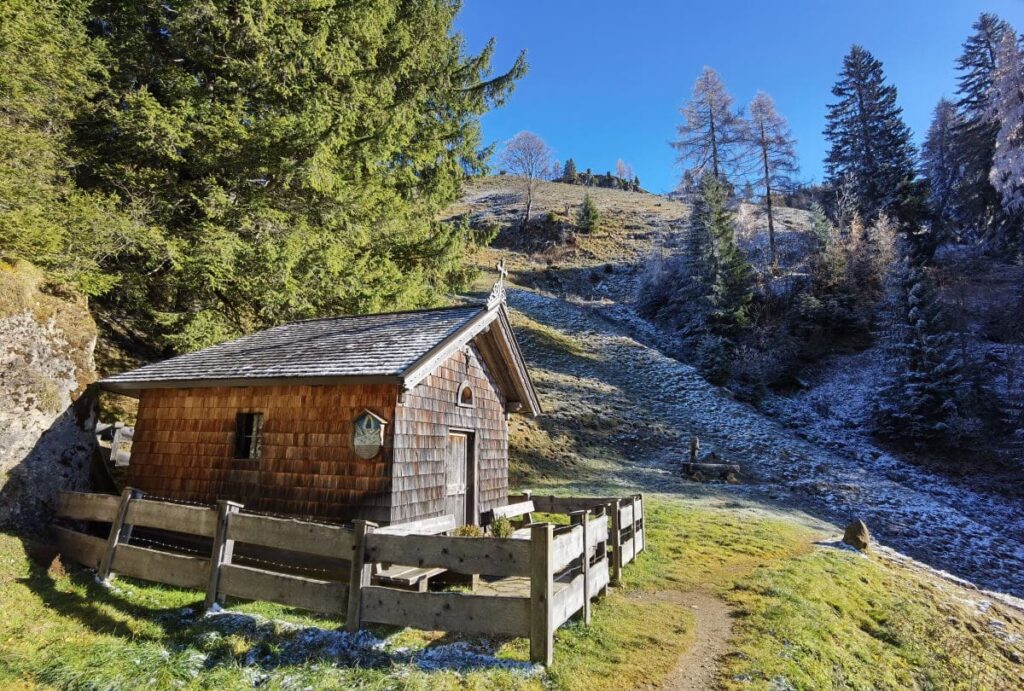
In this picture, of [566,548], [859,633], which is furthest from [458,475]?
[859,633]

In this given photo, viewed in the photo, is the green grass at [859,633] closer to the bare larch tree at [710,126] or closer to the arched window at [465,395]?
the arched window at [465,395]

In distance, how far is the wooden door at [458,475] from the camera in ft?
35.2

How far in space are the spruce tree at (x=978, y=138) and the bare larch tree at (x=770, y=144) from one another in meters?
12.4

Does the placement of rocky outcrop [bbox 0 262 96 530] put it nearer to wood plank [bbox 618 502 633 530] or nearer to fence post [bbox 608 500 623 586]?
fence post [bbox 608 500 623 586]

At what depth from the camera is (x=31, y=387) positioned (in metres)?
9.00

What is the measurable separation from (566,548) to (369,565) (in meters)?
2.35

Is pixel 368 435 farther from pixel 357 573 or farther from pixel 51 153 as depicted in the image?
pixel 51 153

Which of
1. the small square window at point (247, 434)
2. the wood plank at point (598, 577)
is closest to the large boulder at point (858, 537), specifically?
the wood plank at point (598, 577)

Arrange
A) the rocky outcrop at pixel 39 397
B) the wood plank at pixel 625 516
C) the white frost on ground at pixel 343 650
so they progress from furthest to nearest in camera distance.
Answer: the wood plank at pixel 625 516
the rocky outcrop at pixel 39 397
the white frost on ground at pixel 343 650

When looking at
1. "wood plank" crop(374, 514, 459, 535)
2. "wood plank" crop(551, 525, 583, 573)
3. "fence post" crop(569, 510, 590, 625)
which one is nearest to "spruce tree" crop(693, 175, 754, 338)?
"wood plank" crop(374, 514, 459, 535)

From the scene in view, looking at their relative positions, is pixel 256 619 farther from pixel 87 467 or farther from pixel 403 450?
pixel 87 467

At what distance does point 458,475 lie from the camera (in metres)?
11.3

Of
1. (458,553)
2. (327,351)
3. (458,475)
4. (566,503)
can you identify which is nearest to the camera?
(458,553)

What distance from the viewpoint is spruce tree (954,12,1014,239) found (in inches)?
1481
